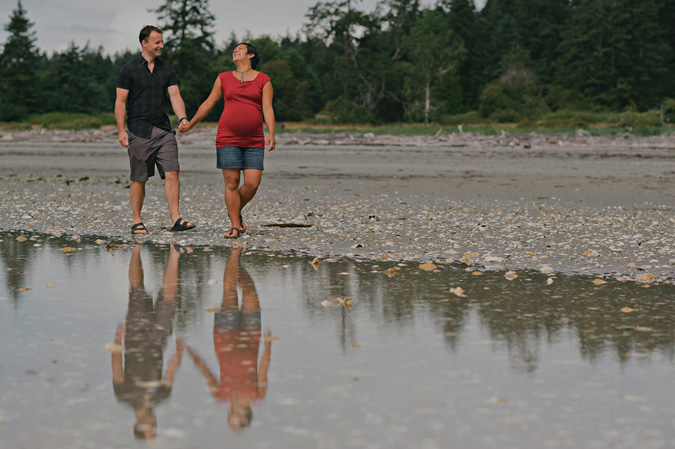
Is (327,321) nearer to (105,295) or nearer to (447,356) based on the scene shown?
(447,356)

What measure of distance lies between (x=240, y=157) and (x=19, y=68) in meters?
93.2

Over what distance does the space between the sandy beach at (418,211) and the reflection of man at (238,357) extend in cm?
279

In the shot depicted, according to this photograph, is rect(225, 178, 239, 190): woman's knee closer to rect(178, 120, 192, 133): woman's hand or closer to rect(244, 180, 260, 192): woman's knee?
rect(244, 180, 260, 192): woman's knee

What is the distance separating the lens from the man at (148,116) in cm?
1066

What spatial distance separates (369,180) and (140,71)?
1138 centimetres

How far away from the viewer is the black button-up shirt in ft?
35.0

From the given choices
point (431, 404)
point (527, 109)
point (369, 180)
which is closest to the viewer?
point (431, 404)

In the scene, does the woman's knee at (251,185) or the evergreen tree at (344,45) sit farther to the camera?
the evergreen tree at (344,45)

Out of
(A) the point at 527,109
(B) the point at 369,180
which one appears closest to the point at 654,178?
(B) the point at 369,180

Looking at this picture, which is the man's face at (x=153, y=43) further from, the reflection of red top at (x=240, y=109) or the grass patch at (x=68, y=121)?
the grass patch at (x=68, y=121)

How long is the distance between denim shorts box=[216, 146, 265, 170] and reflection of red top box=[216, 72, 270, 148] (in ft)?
0.26

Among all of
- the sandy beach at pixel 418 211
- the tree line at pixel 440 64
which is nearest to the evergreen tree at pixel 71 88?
the tree line at pixel 440 64

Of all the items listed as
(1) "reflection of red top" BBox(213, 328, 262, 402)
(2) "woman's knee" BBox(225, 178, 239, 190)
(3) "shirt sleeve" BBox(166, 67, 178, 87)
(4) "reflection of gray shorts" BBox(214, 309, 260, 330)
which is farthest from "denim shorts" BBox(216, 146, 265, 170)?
(1) "reflection of red top" BBox(213, 328, 262, 402)

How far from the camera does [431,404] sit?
3.94 m
